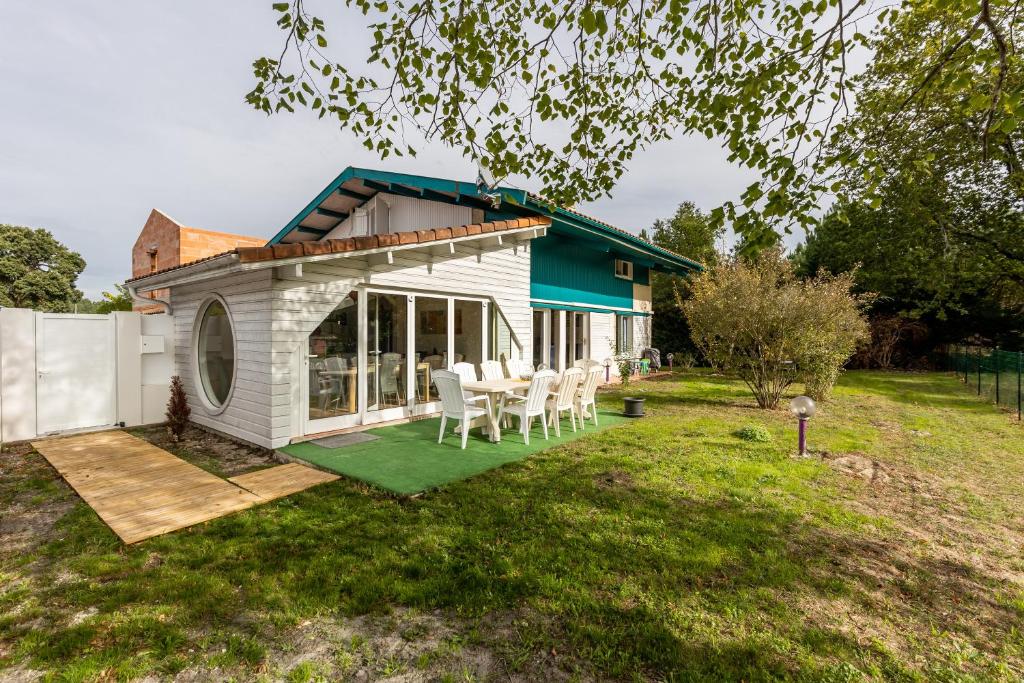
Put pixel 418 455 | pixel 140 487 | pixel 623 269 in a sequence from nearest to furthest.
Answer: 1. pixel 140 487
2. pixel 418 455
3. pixel 623 269

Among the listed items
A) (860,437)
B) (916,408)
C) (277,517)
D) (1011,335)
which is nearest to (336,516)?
(277,517)

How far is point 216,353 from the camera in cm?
735

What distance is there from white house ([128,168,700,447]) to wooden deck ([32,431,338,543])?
1087mm

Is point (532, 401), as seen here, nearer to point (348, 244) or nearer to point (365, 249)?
point (365, 249)

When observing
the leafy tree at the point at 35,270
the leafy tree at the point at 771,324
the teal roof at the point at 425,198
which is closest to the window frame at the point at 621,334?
the teal roof at the point at 425,198

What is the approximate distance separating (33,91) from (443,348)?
842cm

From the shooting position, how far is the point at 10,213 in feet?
89.8

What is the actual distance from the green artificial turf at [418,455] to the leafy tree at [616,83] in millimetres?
3324

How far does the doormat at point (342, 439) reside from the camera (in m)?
6.26

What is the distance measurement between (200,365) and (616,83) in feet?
25.3

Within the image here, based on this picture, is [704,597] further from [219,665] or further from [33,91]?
[33,91]

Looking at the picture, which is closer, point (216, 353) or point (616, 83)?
point (616, 83)

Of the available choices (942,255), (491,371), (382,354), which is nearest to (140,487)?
(382,354)

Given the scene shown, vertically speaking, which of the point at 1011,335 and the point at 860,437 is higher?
the point at 1011,335
